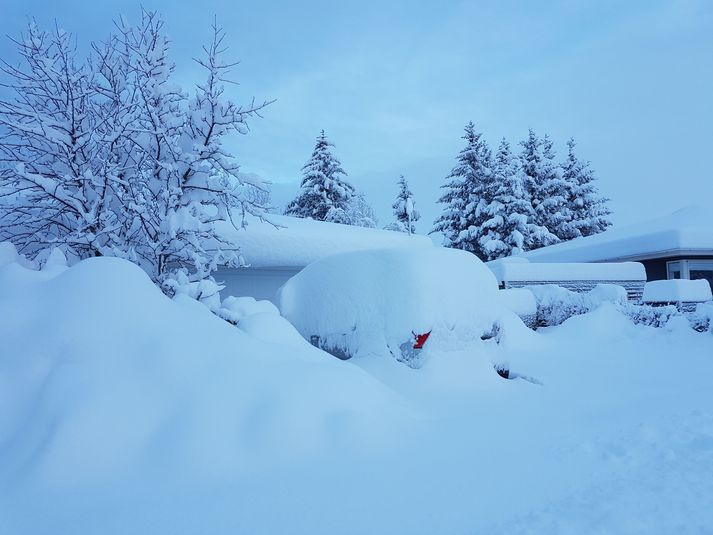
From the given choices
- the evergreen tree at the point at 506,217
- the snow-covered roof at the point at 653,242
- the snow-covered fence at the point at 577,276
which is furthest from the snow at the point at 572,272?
the evergreen tree at the point at 506,217

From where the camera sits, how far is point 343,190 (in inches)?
1172

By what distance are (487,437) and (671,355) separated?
6971mm

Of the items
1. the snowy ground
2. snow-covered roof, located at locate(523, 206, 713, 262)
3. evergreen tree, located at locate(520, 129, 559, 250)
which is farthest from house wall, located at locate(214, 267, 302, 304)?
evergreen tree, located at locate(520, 129, 559, 250)

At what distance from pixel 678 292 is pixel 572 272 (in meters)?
3.51

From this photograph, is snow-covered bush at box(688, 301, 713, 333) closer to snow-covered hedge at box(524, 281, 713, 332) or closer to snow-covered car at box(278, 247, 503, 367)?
snow-covered hedge at box(524, 281, 713, 332)

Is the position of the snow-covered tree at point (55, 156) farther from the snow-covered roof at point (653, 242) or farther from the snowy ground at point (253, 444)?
the snow-covered roof at point (653, 242)

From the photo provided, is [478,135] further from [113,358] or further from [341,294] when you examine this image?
[113,358]

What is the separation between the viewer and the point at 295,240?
9609 mm

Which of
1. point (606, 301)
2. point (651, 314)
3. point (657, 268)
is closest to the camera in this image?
point (651, 314)

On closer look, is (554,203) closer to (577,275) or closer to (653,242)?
(653,242)

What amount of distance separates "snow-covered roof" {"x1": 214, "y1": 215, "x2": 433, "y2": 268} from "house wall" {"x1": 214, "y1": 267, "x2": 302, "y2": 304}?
75 centimetres

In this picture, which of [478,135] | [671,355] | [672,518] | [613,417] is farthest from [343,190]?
[672,518]

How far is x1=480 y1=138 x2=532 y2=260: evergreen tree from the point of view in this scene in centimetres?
2834

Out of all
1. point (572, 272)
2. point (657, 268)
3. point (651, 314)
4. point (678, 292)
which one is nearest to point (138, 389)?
point (651, 314)
